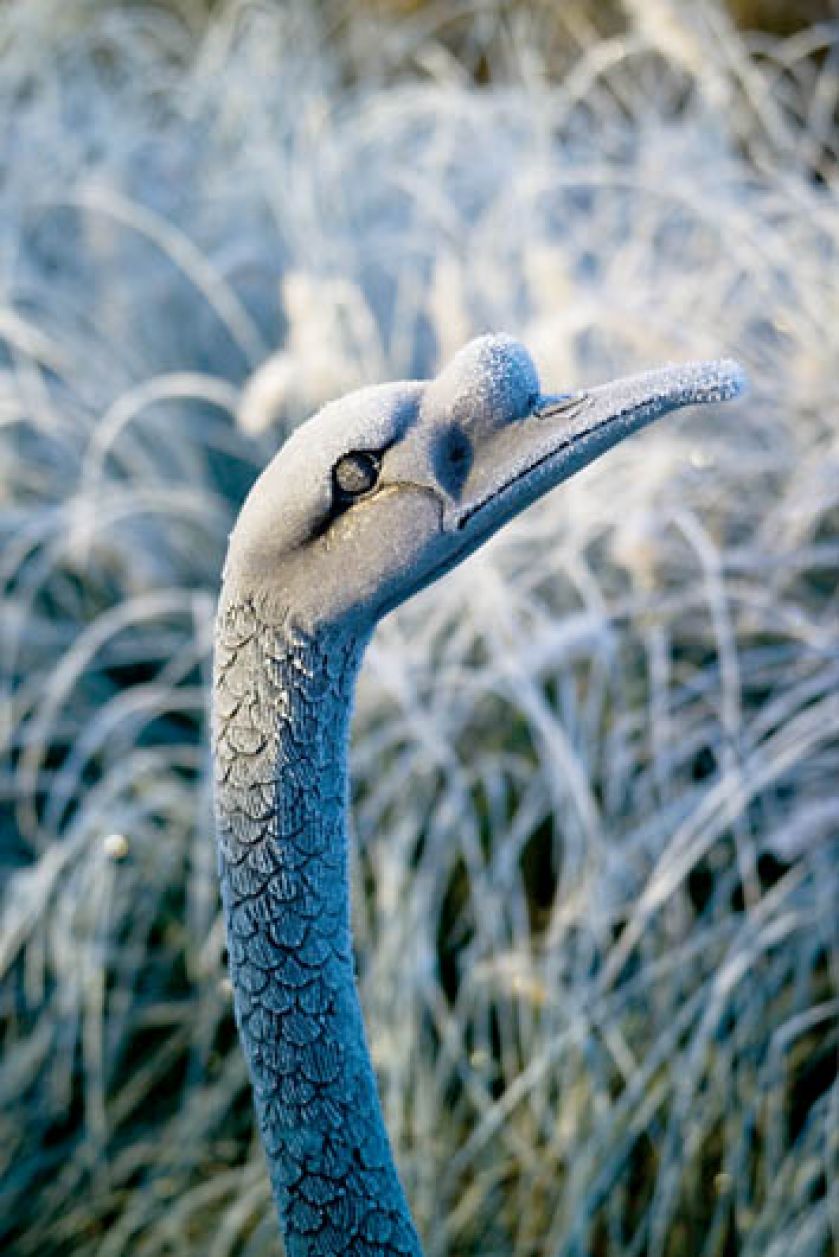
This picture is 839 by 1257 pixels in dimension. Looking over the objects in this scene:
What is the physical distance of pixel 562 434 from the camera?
877mm

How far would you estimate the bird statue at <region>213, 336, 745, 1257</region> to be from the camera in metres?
0.90

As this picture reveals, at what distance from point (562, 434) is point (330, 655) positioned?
0.19m

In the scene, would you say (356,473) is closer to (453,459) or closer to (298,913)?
(453,459)

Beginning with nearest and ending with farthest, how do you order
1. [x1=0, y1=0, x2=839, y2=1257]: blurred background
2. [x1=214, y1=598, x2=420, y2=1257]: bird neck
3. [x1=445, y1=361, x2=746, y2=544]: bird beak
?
[x1=445, y1=361, x2=746, y2=544]: bird beak
[x1=214, y1=598, x2=420, y2=1257]: bird neck
[x1=0, y1=0, x2=839, y2=1257]: blurred background

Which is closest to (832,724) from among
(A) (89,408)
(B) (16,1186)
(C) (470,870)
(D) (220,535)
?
(C) (470,870)

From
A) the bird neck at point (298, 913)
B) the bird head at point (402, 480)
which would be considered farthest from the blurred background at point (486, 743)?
the bird head at point (402, 480)

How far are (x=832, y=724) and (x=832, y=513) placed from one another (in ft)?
1.39

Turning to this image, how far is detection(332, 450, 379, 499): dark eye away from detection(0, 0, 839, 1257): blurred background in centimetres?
102

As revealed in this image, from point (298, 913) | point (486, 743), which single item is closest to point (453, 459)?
point (298, 913)

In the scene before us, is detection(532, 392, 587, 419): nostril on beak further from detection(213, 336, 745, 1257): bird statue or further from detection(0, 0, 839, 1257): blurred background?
detection(0, 0, 839, 1257): blurred background

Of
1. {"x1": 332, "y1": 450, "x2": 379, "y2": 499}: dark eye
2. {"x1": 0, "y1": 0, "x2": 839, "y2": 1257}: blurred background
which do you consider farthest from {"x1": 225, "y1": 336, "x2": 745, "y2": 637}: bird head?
{"x1": 0, "y1": 0, "x2": 839, "y2": 1257}: blurred background

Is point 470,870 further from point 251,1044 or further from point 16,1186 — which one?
point 251,1044

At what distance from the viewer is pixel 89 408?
266 cm

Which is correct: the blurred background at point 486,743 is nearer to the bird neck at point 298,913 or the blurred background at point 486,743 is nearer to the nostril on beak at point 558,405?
the bird neck at point 298,913
